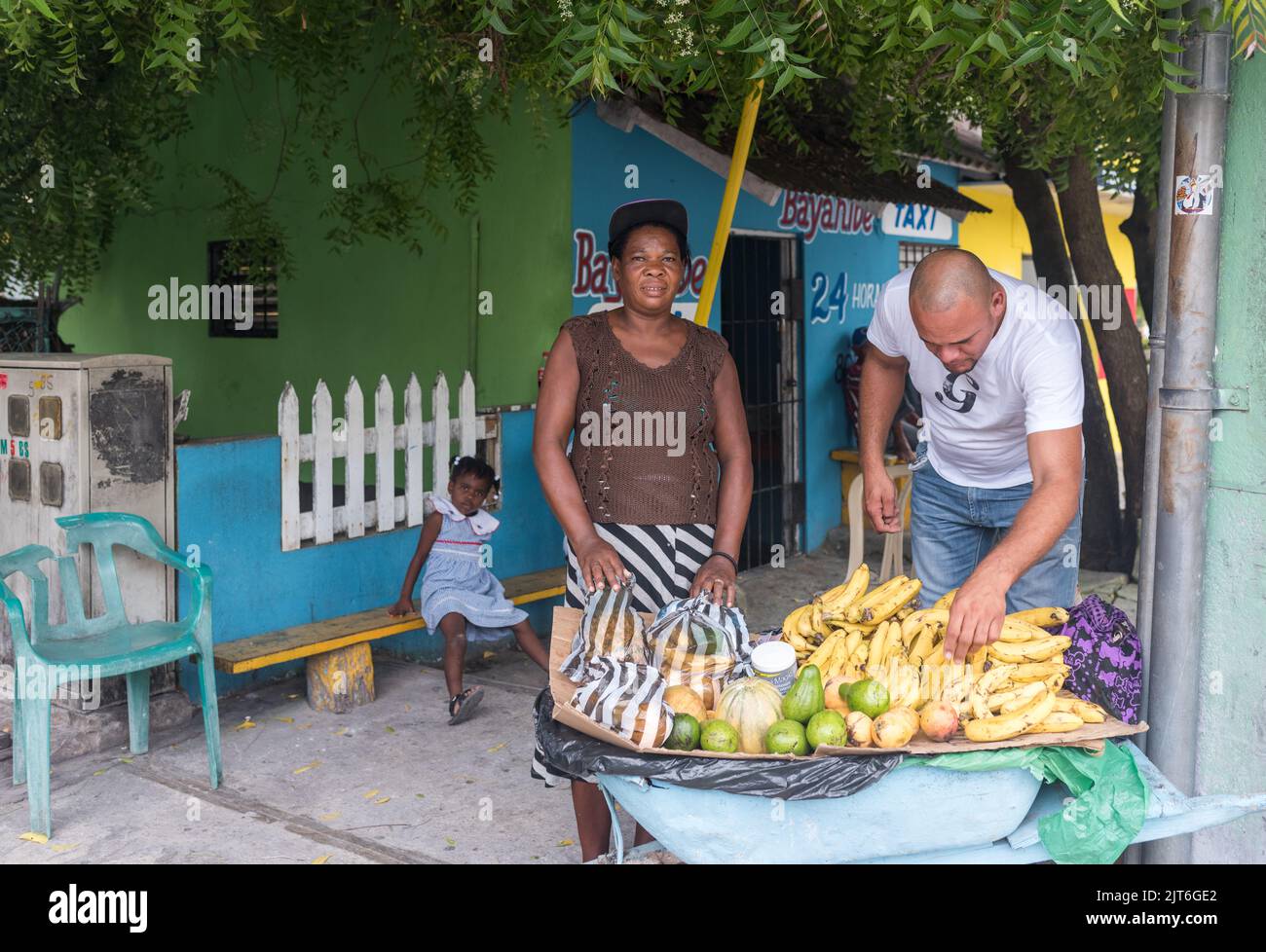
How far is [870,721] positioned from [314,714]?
3.76 metres

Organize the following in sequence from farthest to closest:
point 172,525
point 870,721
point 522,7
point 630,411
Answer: point 172,525, point 522,7, point 630,411, point 870,721

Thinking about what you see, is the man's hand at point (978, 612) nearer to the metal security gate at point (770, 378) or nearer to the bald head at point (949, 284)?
the bald head at point (949, 284)

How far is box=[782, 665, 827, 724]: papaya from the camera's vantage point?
118 inches

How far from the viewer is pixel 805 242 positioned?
31.8 feet

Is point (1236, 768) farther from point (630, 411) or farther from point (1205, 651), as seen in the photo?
point (630, 411)

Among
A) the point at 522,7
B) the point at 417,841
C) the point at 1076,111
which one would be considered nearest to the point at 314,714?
the point at 417,841

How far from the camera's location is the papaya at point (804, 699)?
299 cm

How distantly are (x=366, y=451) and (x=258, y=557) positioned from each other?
81 cm

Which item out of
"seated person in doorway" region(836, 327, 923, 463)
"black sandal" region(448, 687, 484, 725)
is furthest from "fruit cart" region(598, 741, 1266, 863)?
"seated person in doorway" region(836, 327, 923, 463)

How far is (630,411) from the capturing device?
3900 millimetres

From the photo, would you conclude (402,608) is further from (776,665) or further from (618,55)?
(618,55)

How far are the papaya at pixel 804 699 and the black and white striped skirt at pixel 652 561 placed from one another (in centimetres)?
92

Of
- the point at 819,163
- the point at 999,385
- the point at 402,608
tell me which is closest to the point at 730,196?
the point at 819,163

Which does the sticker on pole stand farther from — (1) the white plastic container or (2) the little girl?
(2) the little girl
